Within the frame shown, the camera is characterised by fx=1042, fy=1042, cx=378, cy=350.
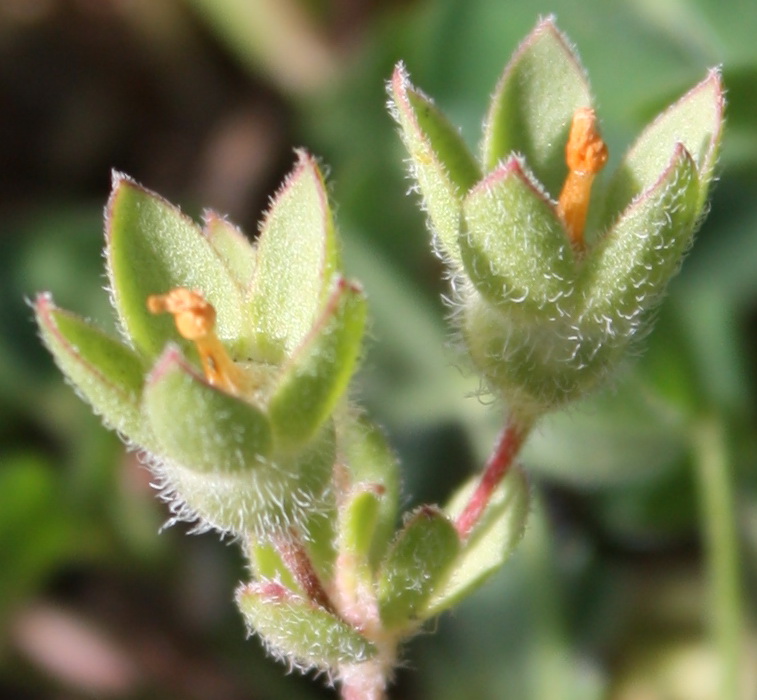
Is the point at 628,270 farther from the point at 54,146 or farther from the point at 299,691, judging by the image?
the point at 54,146

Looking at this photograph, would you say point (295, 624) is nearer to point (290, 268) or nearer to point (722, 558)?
point (290, 268)

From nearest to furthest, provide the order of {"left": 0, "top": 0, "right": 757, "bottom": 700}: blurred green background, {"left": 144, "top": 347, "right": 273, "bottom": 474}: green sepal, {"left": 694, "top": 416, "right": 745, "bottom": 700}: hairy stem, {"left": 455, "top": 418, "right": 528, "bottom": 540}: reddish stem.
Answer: {"left": 144, "top": 347, "right": 273, "bottom": 474}: green sepal, {"left": 455, "top": 418, "right": 528, "bottom": 540}: reddish stem, {"left": 694, "top": 416, "right": 745, "bottom": 700}: hairy stem, {"left": 0, "top": 0, "right": 757, "bottom": 700}: blurred green background

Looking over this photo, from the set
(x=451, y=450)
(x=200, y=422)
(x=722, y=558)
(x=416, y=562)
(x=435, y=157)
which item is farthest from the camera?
(x=451, y=450)

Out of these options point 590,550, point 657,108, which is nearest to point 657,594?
point 590,550

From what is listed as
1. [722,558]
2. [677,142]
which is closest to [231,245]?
[677,142]

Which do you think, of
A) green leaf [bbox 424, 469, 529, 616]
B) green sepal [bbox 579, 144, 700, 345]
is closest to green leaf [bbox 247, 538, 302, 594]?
green leaf [bbox 424, 469, 529, 616]

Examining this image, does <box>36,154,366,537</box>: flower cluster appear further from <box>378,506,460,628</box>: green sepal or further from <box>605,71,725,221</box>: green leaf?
<box>605,71,725,221</box>: green leaf

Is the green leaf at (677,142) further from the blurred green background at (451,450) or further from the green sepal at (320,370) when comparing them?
the blurred green background at (451,450)
